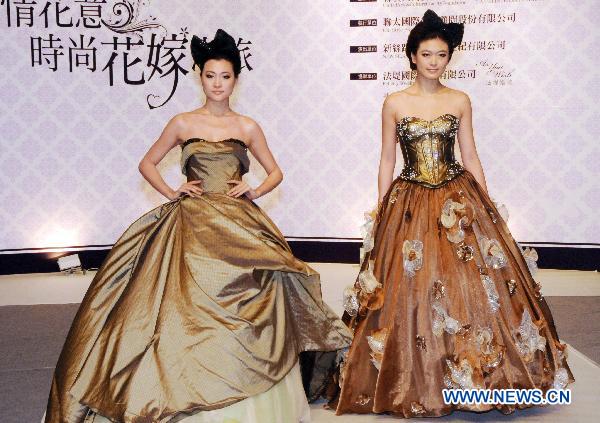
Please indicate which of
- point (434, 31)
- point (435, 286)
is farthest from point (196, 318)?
point (434, 31)

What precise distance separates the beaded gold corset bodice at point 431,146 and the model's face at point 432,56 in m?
0.22

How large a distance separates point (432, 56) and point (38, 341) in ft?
10.4

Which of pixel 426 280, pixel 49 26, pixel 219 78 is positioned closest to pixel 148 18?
pixel 49 26

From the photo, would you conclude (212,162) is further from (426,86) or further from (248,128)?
(426,86)

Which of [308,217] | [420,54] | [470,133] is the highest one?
[420,54]

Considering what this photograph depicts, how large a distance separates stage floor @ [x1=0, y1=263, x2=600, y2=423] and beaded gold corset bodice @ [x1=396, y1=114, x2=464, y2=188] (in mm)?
1138

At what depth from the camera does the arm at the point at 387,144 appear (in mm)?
3791

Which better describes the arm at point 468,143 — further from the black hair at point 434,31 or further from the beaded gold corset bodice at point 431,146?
the black hair at point 434,31

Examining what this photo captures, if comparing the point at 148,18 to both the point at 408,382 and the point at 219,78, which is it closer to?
the point at 219,78

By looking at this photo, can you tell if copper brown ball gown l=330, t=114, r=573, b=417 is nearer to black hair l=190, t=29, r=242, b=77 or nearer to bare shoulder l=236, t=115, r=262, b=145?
bare shoulder l=236, t=115, r=262, b=145

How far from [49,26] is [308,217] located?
3.20m

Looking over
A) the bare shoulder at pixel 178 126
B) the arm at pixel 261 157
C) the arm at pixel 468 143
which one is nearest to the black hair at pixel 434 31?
the arm at pixel 468 143

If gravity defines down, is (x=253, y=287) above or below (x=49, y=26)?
below

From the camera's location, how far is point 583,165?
7320mm
